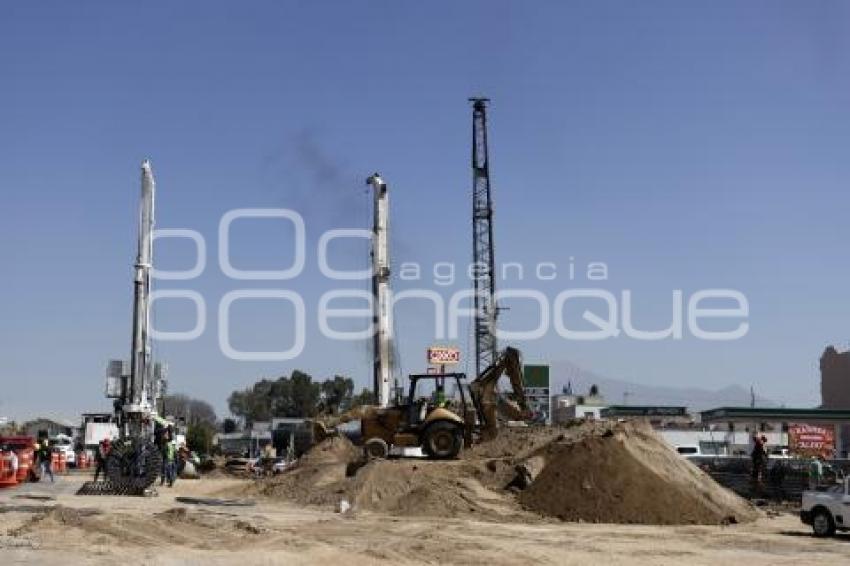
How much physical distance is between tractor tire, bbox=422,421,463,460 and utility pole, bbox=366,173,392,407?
14.0m

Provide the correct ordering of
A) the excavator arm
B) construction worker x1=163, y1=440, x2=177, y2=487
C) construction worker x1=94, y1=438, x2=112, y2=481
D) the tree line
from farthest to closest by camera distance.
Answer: the tree line
construction worker x1=163, y1=440, x2=177, y2=487
the excavator arm
construction worker x1=94, y1=438, x2=112, y2=481

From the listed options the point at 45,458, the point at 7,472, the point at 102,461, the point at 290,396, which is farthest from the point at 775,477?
the point at 290,396

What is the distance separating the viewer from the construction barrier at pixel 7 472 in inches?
1479

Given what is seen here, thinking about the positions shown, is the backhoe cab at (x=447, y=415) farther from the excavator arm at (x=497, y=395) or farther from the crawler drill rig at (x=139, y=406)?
the crawler drill rig at (x=139, y=406)

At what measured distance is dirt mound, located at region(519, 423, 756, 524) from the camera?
28344mm

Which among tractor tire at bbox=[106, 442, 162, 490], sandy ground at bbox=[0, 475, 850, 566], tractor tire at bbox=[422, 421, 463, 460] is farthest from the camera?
tractor tire at bbox=[422, 421, 463, 460]

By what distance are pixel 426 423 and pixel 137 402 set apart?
9.40 m

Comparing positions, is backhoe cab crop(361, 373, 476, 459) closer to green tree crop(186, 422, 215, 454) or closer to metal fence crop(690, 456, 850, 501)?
metal fence crop(690, 456, 850, 501)

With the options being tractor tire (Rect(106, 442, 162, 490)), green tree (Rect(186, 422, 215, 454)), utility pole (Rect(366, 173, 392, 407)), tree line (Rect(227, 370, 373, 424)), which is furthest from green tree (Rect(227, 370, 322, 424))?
tractor tire (Rect(106, 442, 162, 490))

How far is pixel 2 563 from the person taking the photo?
53.9 feet

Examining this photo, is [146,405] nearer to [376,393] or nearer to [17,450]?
[17,450]

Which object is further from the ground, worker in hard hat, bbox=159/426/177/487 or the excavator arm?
the excavator arm

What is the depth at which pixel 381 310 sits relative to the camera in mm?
50188

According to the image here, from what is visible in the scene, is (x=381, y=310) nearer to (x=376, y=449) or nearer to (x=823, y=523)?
(x=376, y=449)
